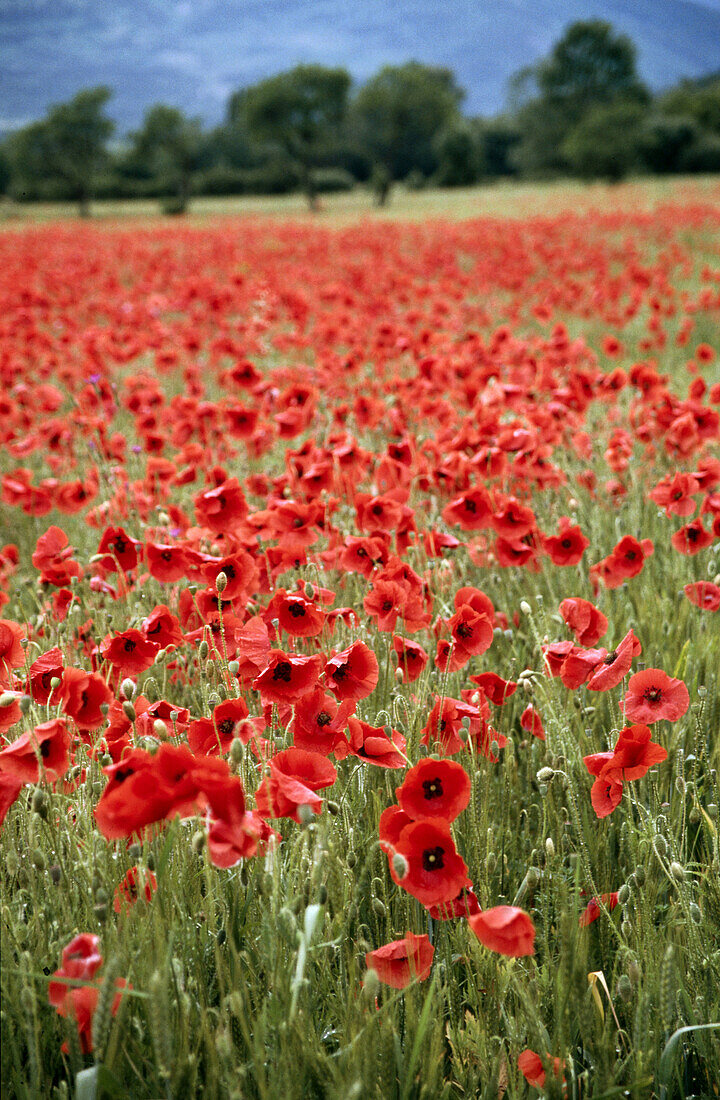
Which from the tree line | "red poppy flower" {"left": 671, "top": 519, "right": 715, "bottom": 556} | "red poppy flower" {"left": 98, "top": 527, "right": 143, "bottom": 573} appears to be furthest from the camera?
the tree line

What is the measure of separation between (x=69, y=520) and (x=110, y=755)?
2.77 metres

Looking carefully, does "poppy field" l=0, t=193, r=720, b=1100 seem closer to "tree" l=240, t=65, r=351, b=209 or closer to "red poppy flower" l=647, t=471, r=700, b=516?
"red poppy flower" l=647, t=471, r=700, b=516

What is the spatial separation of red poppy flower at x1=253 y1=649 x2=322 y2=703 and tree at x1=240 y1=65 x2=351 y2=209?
46.8 meters

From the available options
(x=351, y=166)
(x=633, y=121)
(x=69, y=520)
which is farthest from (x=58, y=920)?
(x=351, y=166)

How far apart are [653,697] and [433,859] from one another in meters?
0.53

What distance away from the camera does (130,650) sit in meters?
1.68

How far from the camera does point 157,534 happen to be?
2.72m

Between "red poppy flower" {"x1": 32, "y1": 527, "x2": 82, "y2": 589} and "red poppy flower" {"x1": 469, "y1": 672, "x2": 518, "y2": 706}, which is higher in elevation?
"red poppy flower" {"x1": 32, "y1": 527, "x2": 82, "y2": 589}

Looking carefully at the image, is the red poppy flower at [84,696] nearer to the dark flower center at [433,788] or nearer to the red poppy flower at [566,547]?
the dark flower center at [433,788]

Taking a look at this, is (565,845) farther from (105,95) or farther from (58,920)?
(105,95)

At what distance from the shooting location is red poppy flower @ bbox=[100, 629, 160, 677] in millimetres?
1644

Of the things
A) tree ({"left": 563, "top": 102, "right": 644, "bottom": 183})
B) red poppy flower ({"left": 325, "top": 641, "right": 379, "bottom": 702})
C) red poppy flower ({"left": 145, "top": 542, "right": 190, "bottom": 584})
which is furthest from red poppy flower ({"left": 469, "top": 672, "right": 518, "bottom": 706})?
tree ({"left": 563, "top": 102, "right": 644, "bottom": 183})

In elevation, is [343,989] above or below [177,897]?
below

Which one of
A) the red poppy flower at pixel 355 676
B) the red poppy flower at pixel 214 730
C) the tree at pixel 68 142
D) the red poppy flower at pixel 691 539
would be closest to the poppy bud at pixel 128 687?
the red poppy flower at pixel 214 730
